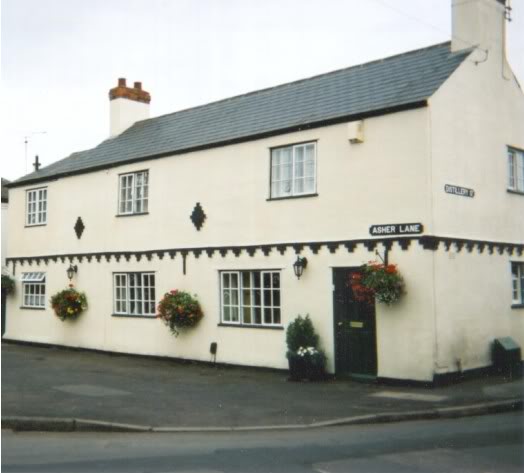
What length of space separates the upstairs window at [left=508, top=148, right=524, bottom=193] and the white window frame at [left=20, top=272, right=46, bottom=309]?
590 inches

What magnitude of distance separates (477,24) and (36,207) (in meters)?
15.6

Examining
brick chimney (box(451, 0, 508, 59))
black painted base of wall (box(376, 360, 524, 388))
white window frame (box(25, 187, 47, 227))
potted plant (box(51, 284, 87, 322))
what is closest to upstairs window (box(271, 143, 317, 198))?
brick chimney (box(451, 0, 508, 59))

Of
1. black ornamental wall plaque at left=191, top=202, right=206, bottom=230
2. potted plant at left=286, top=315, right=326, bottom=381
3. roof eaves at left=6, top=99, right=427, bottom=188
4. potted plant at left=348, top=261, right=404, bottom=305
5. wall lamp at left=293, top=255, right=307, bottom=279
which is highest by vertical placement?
roof eaves at left=6, top=99, right=427, bottom=188

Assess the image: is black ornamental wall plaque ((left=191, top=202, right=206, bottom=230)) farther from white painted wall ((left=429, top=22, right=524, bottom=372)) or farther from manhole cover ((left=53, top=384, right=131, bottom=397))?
white painted wall ((left=429, top=22, right=524, bottom=372))

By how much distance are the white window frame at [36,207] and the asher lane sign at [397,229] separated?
13.1 meters

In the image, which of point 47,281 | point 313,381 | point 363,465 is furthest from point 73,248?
point 363,465

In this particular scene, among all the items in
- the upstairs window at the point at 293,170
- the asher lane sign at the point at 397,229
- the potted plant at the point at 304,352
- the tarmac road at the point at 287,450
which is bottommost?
the tarmac road at the point at 287,450

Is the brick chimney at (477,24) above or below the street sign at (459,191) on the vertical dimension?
above

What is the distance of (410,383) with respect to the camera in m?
13.9

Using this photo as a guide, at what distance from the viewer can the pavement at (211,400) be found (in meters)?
10.3

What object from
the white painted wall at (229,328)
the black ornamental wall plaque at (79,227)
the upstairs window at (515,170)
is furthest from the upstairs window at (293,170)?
the black ornamental wall plaque at (79,227)

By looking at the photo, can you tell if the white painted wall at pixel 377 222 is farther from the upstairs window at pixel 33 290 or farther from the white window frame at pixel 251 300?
the upstairs window at pixel 33 290

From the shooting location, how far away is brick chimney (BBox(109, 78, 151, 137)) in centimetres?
2428

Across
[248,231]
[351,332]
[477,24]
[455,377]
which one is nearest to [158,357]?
[248,231]
